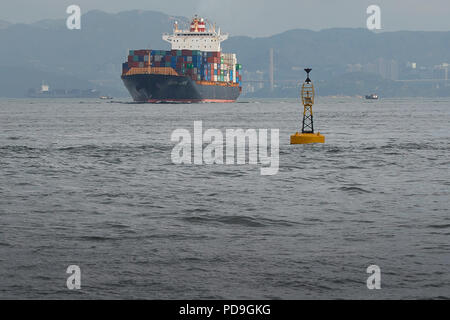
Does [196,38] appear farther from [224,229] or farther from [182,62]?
[224,229]

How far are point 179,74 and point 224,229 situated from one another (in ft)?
461

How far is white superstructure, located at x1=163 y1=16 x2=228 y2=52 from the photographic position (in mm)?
177875

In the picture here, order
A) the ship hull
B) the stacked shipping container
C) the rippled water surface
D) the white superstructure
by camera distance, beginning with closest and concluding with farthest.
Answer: the rippled water surface → the ship hull → the stacked shipping container → the white superstructure

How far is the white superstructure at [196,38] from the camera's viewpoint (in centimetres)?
17788

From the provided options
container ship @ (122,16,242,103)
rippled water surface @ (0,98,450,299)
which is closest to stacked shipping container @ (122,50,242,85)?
container ship @ (122,16,242,103)

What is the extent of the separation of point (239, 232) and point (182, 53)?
145 m

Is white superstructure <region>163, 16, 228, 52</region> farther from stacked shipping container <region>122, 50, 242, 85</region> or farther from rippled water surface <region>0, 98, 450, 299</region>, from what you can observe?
rippled water surface <region>0, 98, 450, 299</region>

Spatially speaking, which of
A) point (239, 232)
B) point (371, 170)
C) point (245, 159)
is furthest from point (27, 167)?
point (239, 232)

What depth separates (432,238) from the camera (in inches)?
635

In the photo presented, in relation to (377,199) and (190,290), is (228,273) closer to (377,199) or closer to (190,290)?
(190,290)

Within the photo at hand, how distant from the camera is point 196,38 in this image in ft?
589

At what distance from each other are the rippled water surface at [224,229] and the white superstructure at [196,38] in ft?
482

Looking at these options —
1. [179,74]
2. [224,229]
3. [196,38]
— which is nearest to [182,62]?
[179,74]

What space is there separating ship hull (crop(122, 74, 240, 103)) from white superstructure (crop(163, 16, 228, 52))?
13.2 meters
